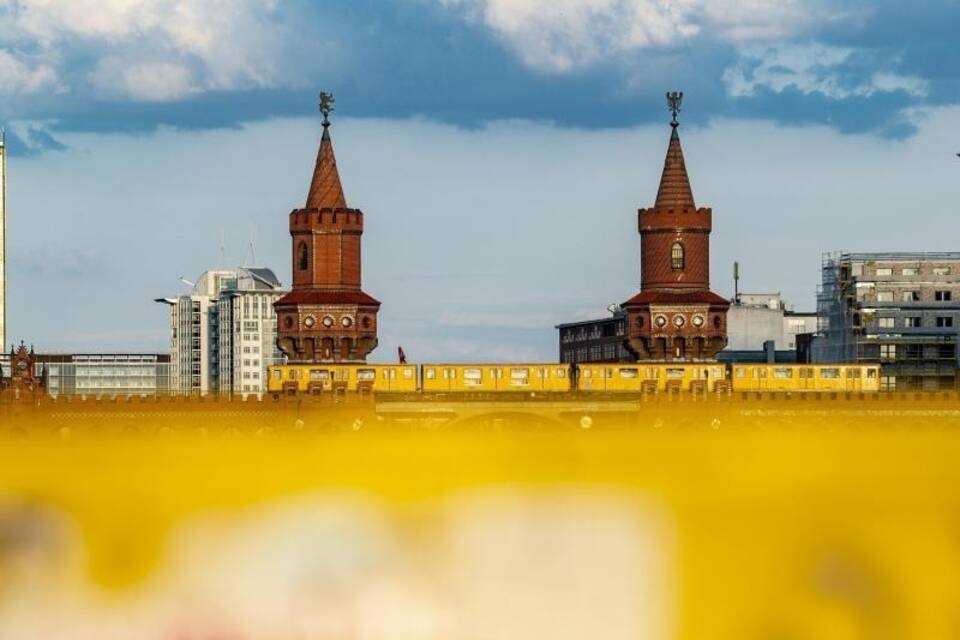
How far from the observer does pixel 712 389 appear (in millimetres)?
129500

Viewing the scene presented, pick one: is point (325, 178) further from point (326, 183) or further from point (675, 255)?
point (675, 255)

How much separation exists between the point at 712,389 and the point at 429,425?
57.6ft

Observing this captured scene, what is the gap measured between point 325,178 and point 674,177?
2188 cm

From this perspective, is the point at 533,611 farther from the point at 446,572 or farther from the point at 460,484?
the point at 460,484

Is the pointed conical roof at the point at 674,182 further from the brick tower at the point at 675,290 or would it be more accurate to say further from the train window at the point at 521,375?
the train window at the point at 521,375

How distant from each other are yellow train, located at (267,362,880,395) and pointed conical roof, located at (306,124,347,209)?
10285 mm

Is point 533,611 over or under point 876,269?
under

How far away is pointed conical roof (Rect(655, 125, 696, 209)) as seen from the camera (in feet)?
435

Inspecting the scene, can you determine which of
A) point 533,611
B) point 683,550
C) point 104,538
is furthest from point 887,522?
point 104,538

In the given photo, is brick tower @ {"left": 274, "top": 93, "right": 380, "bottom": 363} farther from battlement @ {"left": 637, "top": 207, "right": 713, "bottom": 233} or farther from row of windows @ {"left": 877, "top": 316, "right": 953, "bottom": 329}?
row of windows @ {"left": 877, "top": 316, "right": 953, "bottom": 329}

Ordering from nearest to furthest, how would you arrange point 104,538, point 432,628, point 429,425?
1. point 432,628
2. point 104,538
3. point 429,425

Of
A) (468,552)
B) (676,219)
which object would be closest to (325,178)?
(676,219)

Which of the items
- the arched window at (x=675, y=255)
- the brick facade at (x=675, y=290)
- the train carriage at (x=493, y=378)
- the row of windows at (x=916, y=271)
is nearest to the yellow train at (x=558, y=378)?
the train carriage at (x=493, y=378)

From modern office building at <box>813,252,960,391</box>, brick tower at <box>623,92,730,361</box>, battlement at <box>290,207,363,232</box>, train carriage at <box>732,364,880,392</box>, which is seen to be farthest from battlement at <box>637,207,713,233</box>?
modern office building at <box>813,252,960,391</box>
